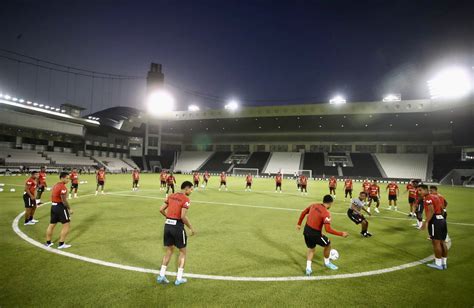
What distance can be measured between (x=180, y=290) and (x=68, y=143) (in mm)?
71004

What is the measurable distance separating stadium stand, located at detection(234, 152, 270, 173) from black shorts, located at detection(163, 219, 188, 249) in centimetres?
6073

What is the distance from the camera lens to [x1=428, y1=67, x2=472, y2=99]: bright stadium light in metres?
42.6

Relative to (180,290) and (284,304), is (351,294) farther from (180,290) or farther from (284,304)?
(180,290)

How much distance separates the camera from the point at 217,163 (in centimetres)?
7256

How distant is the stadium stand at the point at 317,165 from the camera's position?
60566mm

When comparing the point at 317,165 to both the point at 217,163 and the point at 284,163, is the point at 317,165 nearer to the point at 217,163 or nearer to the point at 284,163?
the point at 284,163

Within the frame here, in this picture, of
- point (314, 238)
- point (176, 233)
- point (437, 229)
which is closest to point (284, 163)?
point (437, 229)

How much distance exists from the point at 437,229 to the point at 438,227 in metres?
0.07

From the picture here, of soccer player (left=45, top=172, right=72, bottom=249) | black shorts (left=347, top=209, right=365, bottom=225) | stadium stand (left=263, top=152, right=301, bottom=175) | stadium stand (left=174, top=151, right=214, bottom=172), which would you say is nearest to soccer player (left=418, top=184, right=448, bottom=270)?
black shorts (left=347, top=209, right=365, bottom=225)

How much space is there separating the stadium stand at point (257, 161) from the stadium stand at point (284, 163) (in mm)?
1622

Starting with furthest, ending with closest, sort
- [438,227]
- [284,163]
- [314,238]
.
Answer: [284,163] → [438,227] → [314,238]

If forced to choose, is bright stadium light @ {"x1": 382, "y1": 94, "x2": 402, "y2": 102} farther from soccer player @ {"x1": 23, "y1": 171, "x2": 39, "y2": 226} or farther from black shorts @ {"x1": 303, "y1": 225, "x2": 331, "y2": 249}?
soccer player @ {"x1": 23, "y1": 171, "x2": 39, "y2": 226}

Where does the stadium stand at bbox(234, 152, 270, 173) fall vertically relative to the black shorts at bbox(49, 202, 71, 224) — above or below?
above

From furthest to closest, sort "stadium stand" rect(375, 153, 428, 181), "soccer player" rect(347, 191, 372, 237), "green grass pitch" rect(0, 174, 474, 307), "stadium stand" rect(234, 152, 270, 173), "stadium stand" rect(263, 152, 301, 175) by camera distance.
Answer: "stadium stand" rect(234, 152, 270, 173) < "stadium stand" rect(263, 152, 301, 175) < "stadium stand" rect(375, 153, 428, 181) < "soccer player" rect(347, 191, 372, 237) < "green grass pitch" rect(0, 174, 474, 307)
